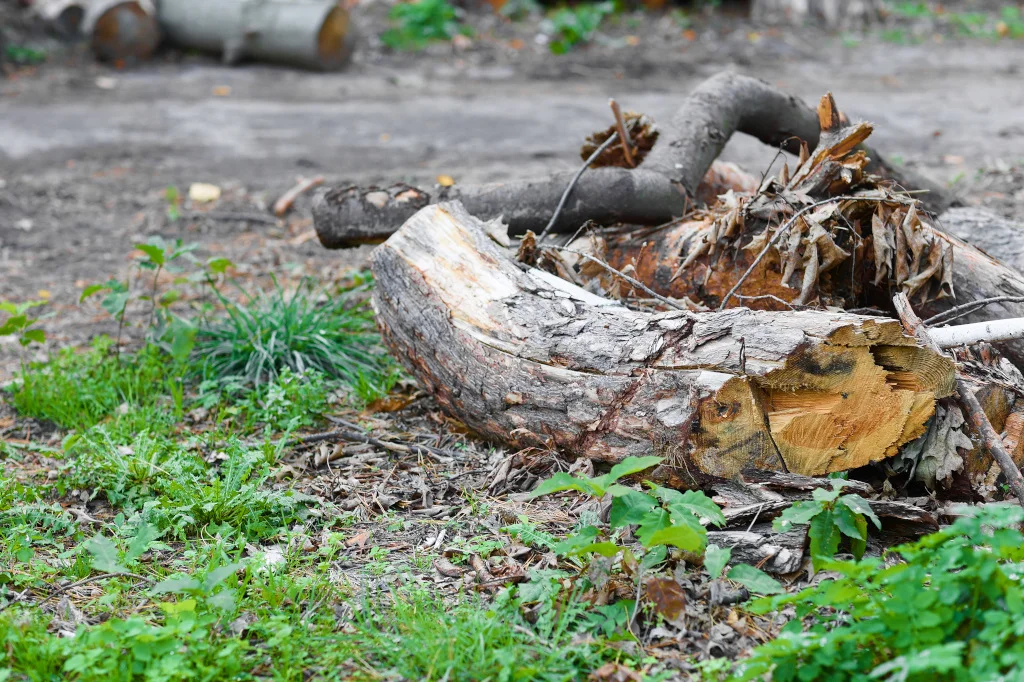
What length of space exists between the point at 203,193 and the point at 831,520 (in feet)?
18.6

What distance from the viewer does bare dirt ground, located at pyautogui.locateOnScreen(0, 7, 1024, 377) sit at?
6.20m

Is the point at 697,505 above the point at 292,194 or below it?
below

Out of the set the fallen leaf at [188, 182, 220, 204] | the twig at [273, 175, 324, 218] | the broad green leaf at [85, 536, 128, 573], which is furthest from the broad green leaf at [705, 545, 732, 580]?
the fallen leaf at [188, 182, 220, 204]

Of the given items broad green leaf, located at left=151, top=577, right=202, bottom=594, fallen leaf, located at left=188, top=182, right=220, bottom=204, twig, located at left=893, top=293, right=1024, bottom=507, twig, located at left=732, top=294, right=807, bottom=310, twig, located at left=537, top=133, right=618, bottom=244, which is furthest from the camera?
fallen leaf, located at left=188, top=182, right=220, bottom=204

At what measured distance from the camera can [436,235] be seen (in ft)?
12.5

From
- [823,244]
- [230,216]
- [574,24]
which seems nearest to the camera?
[823,244]

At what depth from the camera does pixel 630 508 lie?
2.54 m

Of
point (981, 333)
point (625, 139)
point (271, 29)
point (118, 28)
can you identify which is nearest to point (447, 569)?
point (981, 333)

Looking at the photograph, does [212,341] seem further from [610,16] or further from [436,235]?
[610,16]

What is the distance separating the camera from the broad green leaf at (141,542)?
2.61 m

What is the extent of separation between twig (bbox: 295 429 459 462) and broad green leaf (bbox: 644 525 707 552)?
4.18 feet

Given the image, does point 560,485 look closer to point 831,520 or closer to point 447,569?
point 447,569

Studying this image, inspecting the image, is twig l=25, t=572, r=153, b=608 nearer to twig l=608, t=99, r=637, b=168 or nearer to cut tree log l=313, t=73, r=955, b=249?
cut tree log l=313, t=73, r=955, b=249

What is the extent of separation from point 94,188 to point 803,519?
638cm
